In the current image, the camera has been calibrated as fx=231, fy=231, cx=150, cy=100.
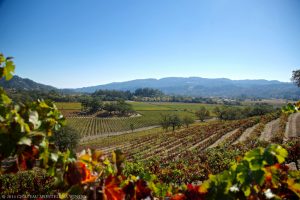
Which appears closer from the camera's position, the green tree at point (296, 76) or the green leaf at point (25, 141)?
the green leaf at point (25, 141)

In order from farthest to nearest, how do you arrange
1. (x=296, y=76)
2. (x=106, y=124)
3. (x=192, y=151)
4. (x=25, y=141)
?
(x=106, y=124) → (x=296, y=76) → (x=192, y=151) → (x=25, y=141)

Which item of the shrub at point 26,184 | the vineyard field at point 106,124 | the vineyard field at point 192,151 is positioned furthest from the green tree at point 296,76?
the shrub at point 26,184

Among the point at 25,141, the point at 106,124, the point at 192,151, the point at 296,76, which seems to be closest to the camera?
the point at 25,141

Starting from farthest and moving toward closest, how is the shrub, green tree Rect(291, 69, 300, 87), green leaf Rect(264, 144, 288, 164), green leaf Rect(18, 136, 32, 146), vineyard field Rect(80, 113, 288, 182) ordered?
1. green tree Rect(291, 69, 300, 87)
2. vineyard field Rect(80, 113, 288, 182)
3. the shrub
4. green leaf Rect(264, 144, 288, 164)
5. green leaf Rect(18, 136, 32, 146)

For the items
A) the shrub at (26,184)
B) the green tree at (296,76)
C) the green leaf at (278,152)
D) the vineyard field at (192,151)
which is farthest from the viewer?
the green tree at (296,76)

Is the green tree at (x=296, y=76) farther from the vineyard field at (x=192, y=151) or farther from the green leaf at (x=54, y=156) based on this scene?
the green leaf at (x=54, y=156)

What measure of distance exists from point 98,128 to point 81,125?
7588 mm

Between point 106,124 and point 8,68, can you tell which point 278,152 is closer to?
point 8,68

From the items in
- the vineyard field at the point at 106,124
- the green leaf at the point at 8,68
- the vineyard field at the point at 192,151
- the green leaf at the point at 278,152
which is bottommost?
the vineyard field at the point at 106,124

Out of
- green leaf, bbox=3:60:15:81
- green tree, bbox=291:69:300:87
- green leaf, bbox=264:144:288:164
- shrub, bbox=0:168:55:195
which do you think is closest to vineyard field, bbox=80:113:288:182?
shrub, bbox=0:168:55:195

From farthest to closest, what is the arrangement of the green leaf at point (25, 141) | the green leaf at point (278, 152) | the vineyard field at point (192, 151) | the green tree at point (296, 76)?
the green tree at point (296, 76)
the vineyard field at point (192, 151)
the green leaf at point (278, 152)
the green leaf at point (25, 141)

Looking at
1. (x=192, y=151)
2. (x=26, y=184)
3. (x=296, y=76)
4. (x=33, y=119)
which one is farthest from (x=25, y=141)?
(x=296, y=76)

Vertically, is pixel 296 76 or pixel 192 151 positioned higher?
pixel 296 76

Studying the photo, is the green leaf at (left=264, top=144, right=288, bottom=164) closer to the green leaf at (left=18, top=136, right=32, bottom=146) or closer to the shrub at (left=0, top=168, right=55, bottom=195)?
the green leaf at (left=18, top=136, right=32, bottom=146)
